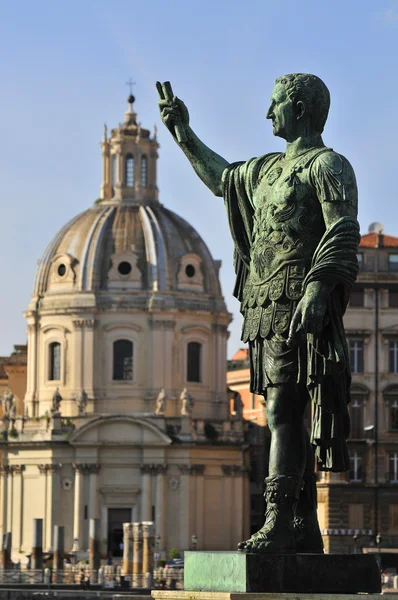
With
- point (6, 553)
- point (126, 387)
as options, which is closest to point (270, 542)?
point (6, 553)

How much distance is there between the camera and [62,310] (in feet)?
326

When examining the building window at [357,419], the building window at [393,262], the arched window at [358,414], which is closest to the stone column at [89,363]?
the arched window at [358,414]

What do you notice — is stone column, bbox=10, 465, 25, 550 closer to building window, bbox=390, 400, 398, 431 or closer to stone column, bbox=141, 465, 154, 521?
stone column, bbox=141, 465, 154, 521

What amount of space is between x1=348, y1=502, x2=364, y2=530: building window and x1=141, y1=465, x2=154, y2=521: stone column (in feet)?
54.4

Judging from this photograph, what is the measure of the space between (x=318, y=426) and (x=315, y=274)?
814 millimetres

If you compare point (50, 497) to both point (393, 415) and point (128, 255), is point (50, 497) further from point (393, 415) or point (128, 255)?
point (393, 415)

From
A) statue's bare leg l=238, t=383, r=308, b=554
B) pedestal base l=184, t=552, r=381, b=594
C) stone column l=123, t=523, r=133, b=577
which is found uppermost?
stone column l=123, t=523, r=133, b=577

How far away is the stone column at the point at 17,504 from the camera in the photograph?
96.2 meters

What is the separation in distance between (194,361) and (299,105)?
90830 millimetres

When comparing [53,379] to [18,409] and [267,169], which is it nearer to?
[18,409]

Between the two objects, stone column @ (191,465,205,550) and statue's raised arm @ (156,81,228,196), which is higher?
stone column @ (191,465,205,550)

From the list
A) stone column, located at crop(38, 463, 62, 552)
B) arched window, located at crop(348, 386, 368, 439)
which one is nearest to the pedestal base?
arched window, located at crop(348, 386, 368, 439)

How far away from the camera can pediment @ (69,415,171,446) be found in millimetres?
95188

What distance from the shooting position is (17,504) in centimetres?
9669
